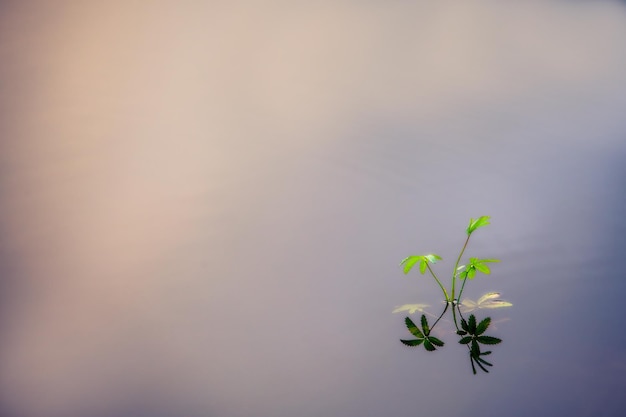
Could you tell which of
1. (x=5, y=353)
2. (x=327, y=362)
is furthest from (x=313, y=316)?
(x=5, y=353)

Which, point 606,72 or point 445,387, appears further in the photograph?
point 606,72

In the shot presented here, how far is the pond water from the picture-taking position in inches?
92.0

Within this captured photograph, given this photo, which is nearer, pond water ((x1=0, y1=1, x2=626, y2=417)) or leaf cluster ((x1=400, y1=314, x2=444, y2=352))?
leaf cluster ((x1=400, y1=314, x2=444, y2=352))

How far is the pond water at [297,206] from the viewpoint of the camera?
234 centimetres

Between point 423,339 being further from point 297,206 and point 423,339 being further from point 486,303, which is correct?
point 297,206

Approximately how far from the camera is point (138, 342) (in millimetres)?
2357

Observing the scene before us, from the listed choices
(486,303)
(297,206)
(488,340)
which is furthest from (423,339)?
(297,206)

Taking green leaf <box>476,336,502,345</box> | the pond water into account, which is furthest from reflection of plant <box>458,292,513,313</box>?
the pond water

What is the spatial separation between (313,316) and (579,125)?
169 centimetres

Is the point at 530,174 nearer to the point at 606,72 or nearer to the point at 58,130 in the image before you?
the point at 606,72

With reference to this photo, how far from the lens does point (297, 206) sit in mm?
2477

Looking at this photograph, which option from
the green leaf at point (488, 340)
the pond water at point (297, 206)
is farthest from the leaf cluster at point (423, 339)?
the pond water at point (297, 206)

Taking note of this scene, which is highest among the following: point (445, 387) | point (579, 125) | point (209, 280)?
point (579, 125)

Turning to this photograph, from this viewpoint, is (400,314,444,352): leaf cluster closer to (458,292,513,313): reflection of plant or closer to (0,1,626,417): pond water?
(458,292,513,313): reflection of plant
